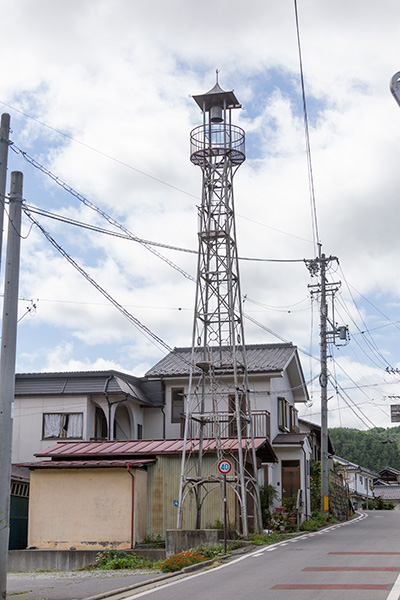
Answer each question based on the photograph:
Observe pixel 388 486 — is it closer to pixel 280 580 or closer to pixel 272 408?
pixel 272 408

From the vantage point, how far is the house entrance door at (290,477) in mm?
31875

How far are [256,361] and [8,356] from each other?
23586 mm

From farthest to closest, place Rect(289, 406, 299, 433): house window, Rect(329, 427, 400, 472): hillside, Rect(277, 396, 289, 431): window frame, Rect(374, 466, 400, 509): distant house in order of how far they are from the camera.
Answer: Rect(329, 427, 400, 472): hillside, Rect(374, 466, 400, 509): distant house, Rect(289, 406, 299, 433): house window, Rect(277, 396, 289, 431): window frame

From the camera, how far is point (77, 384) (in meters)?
31.9

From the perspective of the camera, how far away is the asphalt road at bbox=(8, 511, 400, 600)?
35.3 feet

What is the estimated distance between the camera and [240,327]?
75.2 feet

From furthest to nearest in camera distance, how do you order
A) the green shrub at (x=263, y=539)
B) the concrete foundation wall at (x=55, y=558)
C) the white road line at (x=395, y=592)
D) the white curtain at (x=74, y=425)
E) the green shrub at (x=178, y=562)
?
the white curtain at (x=74, y=425)
the green shrub at (x=263, y=539)
the concrete foundation wall at (x=55, y=558)
the green shrub at (x=178, y=562)
the white road line at (x=395, y=592)

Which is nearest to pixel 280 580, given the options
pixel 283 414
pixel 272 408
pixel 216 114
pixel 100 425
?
pixel 216 114

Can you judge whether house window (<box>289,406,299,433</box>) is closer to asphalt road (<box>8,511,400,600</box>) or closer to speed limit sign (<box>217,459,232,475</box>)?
speed limit sign (<box>217,459,232,475</box>)

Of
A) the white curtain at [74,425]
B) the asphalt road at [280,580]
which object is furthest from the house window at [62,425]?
→ the asphalt road at [280,580]

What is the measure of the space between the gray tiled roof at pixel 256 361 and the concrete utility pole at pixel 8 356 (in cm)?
2072

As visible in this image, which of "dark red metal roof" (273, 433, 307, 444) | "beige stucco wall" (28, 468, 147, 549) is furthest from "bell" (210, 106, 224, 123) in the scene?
"dark red metal roof" (273, 433, 307, 444)

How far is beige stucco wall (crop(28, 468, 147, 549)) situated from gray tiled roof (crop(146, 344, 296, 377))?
10.1 metres

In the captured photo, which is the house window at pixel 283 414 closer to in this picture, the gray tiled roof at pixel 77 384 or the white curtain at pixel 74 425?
the gray tiled roof at pixel 77 384
